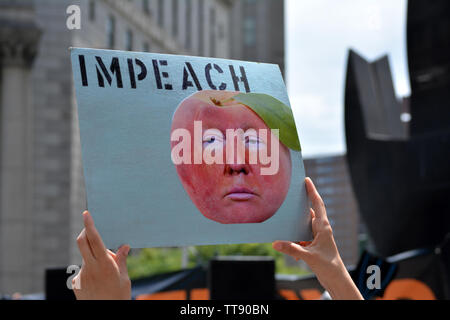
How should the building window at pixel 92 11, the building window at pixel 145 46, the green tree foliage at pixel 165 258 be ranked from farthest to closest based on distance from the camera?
the building window at pixel 145 46 → the green tree foliage at pixel 165 258 → the building window at pixel 92 11

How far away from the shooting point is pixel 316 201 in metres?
2.87

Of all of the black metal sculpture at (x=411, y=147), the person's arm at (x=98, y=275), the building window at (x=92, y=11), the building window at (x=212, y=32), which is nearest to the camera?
the person's arm at (x=98, y=275)

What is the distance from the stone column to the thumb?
83.8ft

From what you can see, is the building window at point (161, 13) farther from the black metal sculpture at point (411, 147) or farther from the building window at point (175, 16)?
the black metal sculpture at point (411, 147)

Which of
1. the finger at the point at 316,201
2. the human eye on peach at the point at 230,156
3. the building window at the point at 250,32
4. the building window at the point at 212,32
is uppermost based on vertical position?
the building window at the point at 250,32

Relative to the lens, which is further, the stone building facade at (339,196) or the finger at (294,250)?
the stone building facade at (339,196)

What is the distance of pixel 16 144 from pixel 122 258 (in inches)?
1058

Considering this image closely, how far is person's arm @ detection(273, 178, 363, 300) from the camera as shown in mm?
2545

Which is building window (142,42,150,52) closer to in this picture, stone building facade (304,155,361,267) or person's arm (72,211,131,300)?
person's arm (72,211,131,300)

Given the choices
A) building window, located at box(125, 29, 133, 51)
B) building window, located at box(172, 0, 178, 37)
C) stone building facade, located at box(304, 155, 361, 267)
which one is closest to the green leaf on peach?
building window, located at box(125, 29, 133, 51)

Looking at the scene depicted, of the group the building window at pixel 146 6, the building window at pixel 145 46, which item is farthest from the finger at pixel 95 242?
the building window at pixel 146 6

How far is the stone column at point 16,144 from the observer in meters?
27.1
